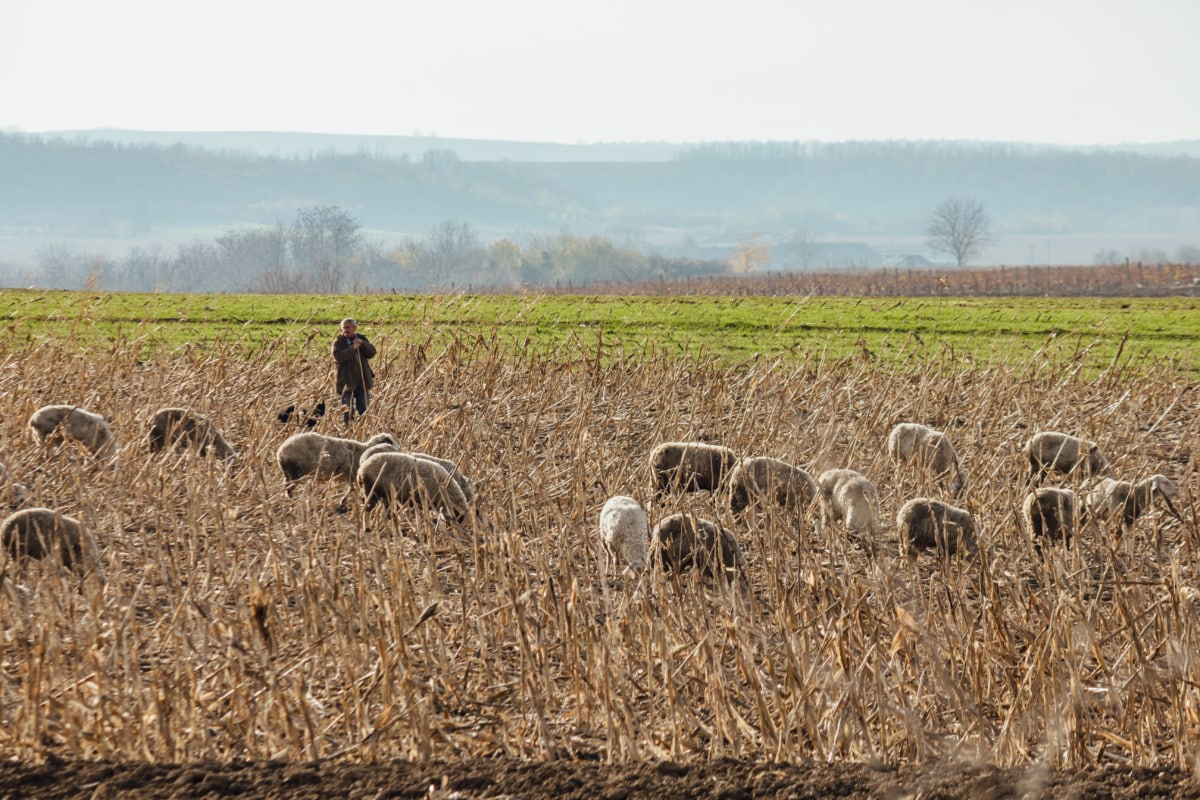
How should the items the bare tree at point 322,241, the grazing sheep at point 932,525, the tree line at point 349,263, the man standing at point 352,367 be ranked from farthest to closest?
1. the bare tree at point 322,241
2. the tree line at point 349,263
3. the man standing at point 352,367
4. the grazing sheep at point 932,525

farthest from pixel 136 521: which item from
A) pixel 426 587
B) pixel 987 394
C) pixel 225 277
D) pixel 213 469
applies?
pixel 225 277

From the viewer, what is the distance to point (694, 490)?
7516mm

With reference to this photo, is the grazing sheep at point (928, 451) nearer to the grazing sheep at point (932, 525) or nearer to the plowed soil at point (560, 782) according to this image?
the grazing sheep at point (932, 525)

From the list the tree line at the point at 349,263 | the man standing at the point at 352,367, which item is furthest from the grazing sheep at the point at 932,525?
the tree line at the point at 349,263

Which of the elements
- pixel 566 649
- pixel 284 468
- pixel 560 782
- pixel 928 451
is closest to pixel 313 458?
pixel 284 468

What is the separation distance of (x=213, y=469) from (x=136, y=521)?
685mm

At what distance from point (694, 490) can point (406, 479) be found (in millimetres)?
1822

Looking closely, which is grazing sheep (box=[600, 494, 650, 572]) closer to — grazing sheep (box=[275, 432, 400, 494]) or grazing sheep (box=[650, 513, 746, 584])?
grazing sheep (box=[650, 513, 746, 584])

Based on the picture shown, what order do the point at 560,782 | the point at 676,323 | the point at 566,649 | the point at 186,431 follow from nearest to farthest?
1. the point at 560,782
2. the point at 566,649
3. the point at 186,431
4. the point at 676,323

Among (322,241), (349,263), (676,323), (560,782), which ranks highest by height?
(322,241)

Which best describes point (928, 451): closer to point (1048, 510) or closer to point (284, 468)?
point (1048, 510)

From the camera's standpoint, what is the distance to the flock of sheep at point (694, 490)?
5.62 metres

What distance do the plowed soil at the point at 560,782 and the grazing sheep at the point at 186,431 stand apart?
14.8 ft

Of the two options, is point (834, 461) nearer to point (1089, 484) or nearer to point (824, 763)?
point (1089, 484)
